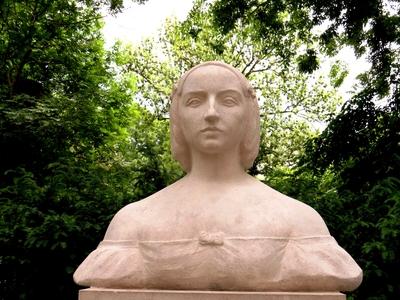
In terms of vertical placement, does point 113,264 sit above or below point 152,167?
below

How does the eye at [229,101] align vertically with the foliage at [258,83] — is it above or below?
below

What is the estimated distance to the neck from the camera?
4.52 meters

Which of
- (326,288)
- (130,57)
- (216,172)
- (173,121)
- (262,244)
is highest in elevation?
(130,57)

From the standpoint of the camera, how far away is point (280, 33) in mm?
11148

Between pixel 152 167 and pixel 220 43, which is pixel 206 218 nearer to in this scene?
pixel 152 167

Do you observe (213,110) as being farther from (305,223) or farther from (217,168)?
(305,223)

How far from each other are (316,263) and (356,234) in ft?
9.91

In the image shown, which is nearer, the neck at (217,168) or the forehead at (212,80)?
the forehead at (212,80)

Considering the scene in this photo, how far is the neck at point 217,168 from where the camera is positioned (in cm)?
452

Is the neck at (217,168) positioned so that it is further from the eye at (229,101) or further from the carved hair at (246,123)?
the eye at (229,101)

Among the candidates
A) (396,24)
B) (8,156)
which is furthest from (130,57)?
(396,24)

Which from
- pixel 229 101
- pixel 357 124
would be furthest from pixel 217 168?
pixel 357 124

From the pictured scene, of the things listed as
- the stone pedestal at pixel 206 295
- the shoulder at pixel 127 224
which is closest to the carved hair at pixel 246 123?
the shoulder at pixel 127 224

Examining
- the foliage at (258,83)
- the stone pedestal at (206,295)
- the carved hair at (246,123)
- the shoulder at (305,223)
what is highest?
the foliage at (258,83)
